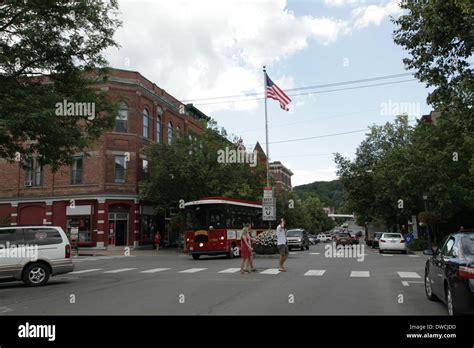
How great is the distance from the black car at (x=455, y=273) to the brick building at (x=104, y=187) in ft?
105

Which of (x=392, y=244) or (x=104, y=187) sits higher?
(x=104, y=187)

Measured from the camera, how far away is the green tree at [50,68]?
604 inches

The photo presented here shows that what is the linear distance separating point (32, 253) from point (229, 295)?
6.72 metres

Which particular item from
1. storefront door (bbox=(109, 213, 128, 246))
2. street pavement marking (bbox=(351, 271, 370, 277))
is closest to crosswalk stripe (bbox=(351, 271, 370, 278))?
street pavement marking (bbox=(351, 271, 370, 277))

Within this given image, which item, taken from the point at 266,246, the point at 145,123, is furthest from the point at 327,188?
the point at 266,246

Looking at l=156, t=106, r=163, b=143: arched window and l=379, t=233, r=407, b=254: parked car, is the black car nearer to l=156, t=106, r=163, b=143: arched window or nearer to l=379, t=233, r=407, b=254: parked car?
l=379, t=233, r=407, b=254: parked car

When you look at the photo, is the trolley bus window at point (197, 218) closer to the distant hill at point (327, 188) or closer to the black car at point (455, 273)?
the black car at point (455, 273)

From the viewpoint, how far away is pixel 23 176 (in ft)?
139

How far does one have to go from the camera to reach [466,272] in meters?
7.31

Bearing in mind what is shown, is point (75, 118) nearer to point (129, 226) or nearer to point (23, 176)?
point (129, 226)

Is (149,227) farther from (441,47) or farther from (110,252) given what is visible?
(441,47)

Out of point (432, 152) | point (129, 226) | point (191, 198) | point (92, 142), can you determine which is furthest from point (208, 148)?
point (92, 142)

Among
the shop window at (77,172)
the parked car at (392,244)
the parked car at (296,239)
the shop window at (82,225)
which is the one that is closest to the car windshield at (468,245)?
the parked car at (392,244)
